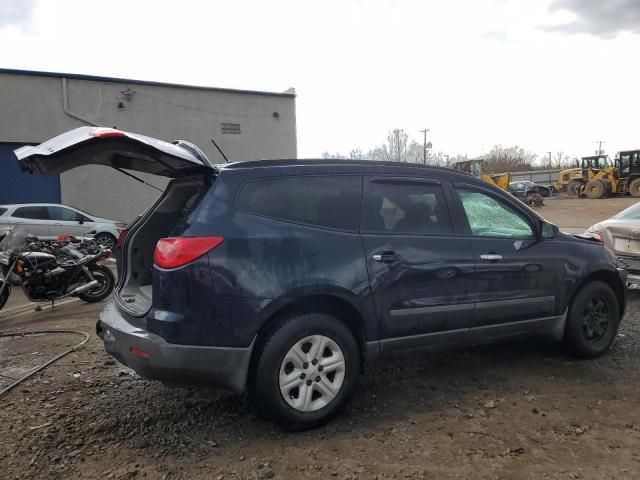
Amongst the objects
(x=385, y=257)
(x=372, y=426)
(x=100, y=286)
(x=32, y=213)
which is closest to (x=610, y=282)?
(x=385, y=257)

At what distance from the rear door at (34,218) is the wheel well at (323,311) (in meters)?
12.2

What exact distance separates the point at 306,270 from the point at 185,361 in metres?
0.92

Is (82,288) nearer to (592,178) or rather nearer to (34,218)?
(34,218)

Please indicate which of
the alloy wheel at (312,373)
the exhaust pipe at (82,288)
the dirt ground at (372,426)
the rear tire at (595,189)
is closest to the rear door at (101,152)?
the alloy wheel at (312,373)

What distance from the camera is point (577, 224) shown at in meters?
23.0

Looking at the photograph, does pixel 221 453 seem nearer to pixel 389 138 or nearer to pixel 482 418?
pixel 482 418

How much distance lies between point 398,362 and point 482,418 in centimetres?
119

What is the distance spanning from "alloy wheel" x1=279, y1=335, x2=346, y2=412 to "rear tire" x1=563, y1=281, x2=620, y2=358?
238 cm

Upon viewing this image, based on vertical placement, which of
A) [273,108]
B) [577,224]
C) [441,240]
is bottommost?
[577,224]

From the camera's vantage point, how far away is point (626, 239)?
6797 millimetres

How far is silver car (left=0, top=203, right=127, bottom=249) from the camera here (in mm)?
13375

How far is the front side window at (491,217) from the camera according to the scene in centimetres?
420

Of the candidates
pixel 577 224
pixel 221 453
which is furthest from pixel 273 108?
pixel 221 453

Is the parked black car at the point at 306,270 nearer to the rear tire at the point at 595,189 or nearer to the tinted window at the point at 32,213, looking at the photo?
the tinted window at the point at 32,213
